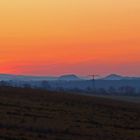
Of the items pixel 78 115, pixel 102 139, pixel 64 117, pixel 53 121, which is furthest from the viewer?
pixel 78 115

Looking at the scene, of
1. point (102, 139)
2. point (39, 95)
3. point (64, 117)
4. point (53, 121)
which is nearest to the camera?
point (102, 139)

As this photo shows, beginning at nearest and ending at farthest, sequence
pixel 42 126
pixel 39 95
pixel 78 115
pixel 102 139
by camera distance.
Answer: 1. pixel 102 139
2. pixel 42 126
3. pixel 78 115
4. pixel 39 95

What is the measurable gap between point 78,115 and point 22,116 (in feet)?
22.6

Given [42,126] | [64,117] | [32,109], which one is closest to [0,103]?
[32,109]

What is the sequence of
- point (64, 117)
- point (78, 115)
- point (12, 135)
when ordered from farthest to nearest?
point (78, 115) < point (64, 117) < point (12, 135)

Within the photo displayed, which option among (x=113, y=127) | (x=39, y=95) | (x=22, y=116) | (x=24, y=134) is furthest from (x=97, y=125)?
(x=39, y=95)

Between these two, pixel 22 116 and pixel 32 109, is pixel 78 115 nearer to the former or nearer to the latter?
pixel 32 109

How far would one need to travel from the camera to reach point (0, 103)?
4744 centimetres

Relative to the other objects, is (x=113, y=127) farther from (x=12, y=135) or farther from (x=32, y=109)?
(x=12, y=135)

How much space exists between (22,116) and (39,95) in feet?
84.5

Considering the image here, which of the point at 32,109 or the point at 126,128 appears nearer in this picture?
the point at 126,128

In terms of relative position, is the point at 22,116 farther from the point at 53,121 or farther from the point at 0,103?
the point at 0,103

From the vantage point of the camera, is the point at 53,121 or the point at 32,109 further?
the point at 32,109

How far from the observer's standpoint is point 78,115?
4503 centimetres
